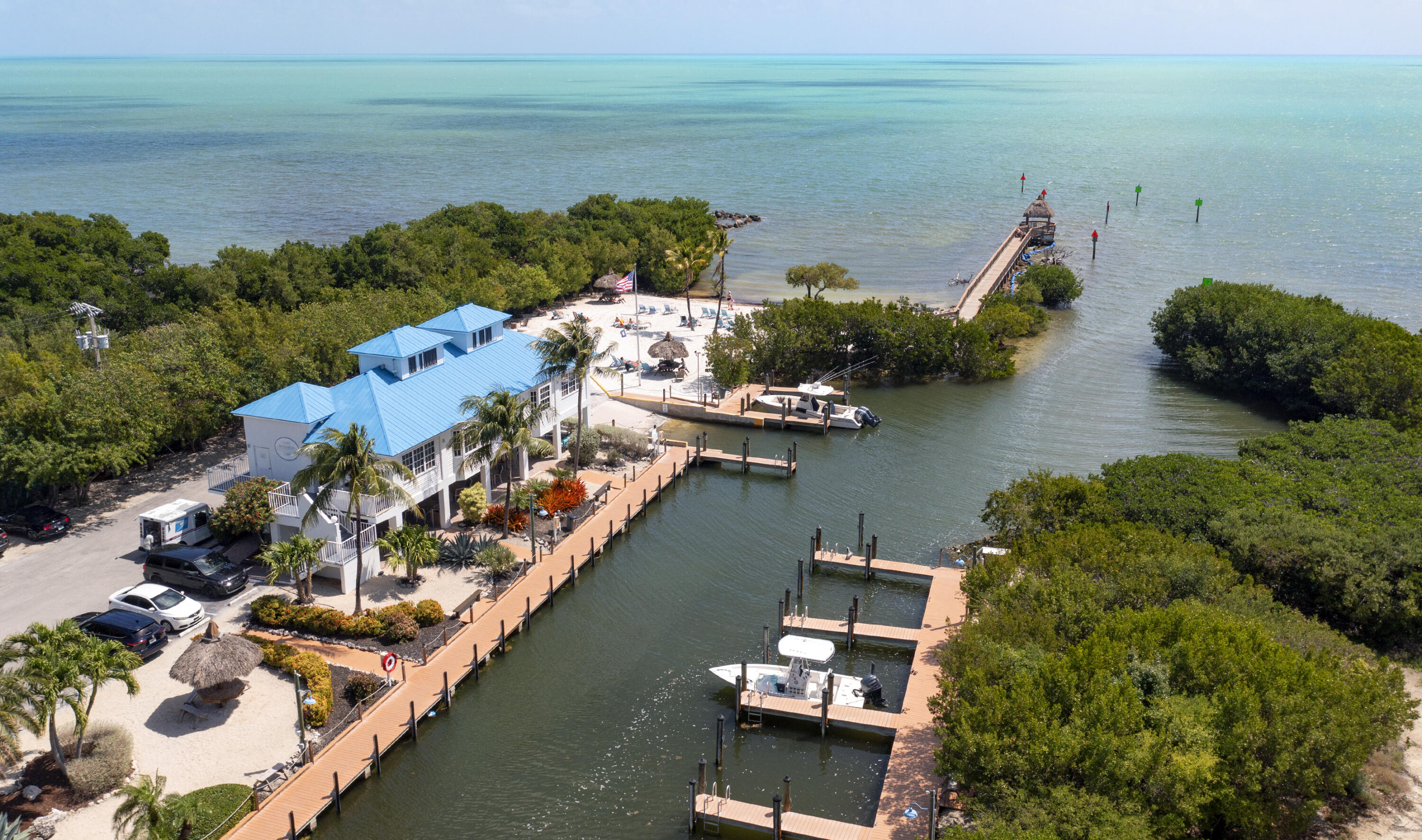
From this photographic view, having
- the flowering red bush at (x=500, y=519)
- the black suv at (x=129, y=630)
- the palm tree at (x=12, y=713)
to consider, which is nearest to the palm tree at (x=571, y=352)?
the flowering red bush at (x=500, y=519)

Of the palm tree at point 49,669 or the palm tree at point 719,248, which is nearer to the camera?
the palm tree at point 49,669

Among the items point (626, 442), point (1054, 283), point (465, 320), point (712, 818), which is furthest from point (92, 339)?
point (1054, 283)

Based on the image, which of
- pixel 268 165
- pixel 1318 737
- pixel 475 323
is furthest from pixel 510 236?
pixel 268 165

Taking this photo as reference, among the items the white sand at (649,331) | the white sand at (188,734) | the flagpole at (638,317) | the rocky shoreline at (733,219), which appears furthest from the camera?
the rocky shoreline at (733,219)

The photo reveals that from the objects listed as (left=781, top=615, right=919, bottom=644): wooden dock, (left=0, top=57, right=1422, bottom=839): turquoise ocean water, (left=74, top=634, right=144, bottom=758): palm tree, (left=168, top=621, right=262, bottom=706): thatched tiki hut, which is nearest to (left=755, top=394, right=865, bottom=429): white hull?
(left=0, top=57, right=1422, bottom=839): turquoise ocean water

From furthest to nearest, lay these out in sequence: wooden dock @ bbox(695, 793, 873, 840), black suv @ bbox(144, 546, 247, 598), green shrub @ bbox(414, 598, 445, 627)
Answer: black suv @ bbox(144, 546, 247, 598) → green shrub @ bbox(414, 598, 445, 627) → wooden dock @ bbox(695, 793, 873, 840)

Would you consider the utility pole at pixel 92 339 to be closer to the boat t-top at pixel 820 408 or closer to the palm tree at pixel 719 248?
the boat t-top at pixel 820 408

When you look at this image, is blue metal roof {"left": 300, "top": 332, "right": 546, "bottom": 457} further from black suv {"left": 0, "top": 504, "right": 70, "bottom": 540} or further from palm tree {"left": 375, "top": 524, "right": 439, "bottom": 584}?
black suv {"left": 0, "top": 504, "right": 70, "bottom": 540}
